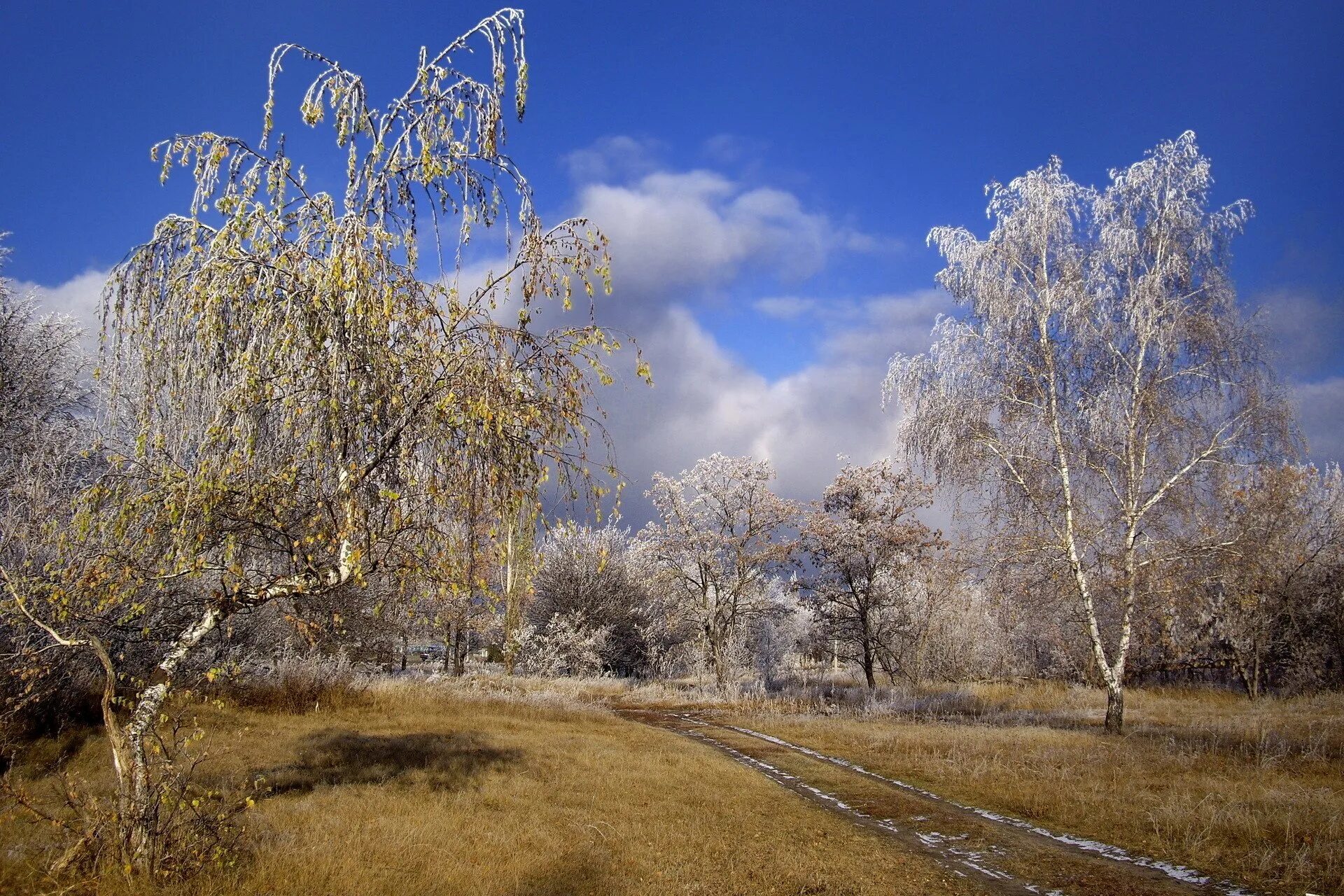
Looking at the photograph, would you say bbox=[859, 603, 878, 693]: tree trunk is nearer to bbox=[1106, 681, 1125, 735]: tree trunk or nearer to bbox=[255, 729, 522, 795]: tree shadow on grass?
bbox=[1106, 681, 1125, 735]: tree trunk

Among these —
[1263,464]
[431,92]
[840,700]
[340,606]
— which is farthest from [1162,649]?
[431,92]

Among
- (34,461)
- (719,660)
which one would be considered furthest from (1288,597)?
(34,461)

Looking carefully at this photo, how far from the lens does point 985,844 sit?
25.7 feet

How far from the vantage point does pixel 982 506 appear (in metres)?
16.5

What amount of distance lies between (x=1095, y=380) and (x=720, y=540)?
20334 mm

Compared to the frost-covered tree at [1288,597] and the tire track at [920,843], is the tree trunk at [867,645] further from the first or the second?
the tire track at [920,843]

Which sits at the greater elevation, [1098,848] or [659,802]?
[1098,848]

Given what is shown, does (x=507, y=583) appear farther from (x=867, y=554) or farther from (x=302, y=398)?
(x=302, y=398)

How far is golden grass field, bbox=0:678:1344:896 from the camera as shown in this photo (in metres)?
6.27

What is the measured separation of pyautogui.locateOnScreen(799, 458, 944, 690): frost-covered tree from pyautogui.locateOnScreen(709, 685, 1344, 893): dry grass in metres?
7.31

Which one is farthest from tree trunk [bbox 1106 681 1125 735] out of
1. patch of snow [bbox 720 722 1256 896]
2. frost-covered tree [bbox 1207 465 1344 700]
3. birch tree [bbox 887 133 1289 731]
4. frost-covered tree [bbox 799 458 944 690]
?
frost-covered tree [bbox 799 458 944 690]

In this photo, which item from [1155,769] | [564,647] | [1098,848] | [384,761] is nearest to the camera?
[1098,848]

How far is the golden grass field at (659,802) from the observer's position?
6273 millimetres

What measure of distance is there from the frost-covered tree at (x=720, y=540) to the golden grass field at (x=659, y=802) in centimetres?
1575
